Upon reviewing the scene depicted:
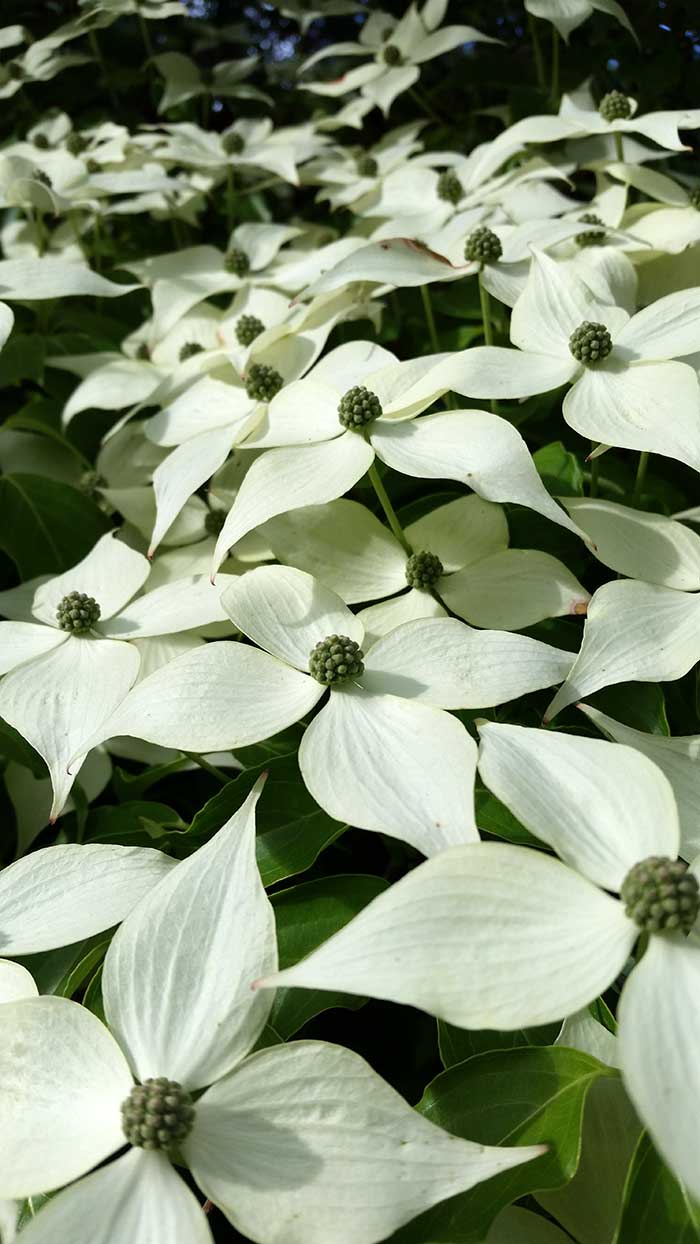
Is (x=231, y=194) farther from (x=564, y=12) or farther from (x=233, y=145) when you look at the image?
(x=564, y=12)

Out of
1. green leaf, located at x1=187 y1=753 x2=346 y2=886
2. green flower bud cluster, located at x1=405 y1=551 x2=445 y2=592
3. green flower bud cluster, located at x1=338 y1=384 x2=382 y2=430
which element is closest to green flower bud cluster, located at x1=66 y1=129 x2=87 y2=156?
green flower bud cluster, located at x1=338 y1=384 x2=382 y2=430

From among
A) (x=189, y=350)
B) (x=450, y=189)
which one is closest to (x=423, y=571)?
(x=189, y=350)

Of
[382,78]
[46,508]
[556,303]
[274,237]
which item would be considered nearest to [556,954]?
[556,303]

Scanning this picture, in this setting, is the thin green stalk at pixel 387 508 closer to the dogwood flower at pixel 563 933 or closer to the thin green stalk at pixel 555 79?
the dogwood flower at pixel 563 933

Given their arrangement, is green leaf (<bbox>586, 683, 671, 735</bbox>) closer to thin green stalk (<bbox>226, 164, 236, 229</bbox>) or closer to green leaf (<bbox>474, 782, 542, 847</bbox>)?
green leaf (<bbox>474, 782, 542, 847</bbox>)

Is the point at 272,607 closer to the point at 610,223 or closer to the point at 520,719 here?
the point at 520,719

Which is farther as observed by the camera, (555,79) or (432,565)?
(555,79)
